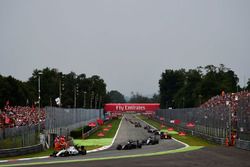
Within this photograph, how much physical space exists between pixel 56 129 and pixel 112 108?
126066 millimetres

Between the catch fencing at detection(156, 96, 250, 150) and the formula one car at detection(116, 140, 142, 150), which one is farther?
the formula one car at detection(116, 140, 142, 150)

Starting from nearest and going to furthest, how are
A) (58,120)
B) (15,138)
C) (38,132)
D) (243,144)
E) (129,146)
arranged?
(15,138) → (243,144) → (129,146) → (38,132) → (58,120)

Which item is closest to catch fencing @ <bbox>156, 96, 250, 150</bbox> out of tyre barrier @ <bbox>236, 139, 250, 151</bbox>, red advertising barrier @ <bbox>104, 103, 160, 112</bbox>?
tyre barrier @ <bbox>236, 139, 250, 151</bbox>

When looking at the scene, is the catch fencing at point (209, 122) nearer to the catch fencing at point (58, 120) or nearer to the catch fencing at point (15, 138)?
the catch fencing at point (58, 120)

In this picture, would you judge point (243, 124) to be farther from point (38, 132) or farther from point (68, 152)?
point (38, 132)

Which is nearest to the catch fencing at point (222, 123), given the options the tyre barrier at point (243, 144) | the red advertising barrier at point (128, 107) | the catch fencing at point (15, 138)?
the tyre barrier at point (243, 144)

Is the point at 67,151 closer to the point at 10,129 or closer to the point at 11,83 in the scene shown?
the point at 10,129

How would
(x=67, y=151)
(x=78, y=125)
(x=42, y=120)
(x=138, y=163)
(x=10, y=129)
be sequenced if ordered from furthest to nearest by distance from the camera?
(x=78, y=125) → (x=42, y=120) → (x=10, y=129) → (x=67, y=151) → (x=138, y=163)

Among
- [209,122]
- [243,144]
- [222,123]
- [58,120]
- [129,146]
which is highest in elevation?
[58,120]

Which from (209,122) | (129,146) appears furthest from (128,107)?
(129,146)

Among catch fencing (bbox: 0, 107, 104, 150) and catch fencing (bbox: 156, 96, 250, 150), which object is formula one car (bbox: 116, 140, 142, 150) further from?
catch fencing (bbox: 156, 96, 250, 150)

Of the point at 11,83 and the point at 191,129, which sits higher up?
the point at 11,83

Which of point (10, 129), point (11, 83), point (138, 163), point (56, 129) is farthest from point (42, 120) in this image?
point (11, 83)

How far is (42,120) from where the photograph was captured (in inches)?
2500
